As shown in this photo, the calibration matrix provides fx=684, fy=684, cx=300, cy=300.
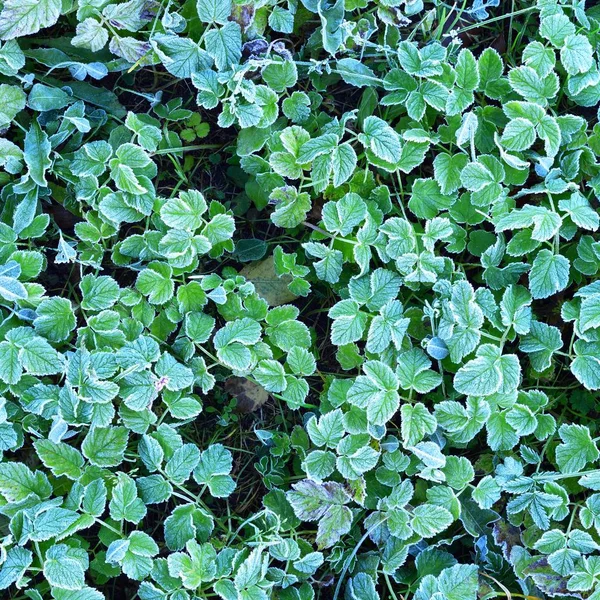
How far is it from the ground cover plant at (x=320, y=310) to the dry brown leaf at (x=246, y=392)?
0.05 m

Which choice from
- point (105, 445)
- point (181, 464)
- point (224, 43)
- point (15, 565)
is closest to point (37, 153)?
point (224, 43)

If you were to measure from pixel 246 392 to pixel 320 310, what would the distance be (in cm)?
38

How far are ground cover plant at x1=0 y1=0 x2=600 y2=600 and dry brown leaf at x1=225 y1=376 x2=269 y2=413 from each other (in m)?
0.05

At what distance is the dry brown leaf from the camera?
234 cm

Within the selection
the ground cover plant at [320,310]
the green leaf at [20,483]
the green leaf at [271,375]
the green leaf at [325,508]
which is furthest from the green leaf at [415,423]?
the green leaf at [20,483]

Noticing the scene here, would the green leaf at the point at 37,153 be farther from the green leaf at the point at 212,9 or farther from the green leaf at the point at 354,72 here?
the green leaf at the point at 354,72

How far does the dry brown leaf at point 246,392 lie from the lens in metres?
2.34

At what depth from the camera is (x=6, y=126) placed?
2.21 meters

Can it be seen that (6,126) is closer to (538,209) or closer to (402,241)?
(402,241)

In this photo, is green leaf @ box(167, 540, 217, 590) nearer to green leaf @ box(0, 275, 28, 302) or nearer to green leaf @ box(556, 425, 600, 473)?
green leaf @ box(0, 275, 28, 302)

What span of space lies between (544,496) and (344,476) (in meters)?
0.61

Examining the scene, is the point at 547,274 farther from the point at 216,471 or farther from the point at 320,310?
the point at 216,471

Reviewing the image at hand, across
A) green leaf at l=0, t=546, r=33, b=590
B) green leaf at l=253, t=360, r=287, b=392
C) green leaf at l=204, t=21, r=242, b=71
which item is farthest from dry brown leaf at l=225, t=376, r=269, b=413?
green leaf at l=204, t=21, r=242, b=71

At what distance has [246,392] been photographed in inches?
92.4
